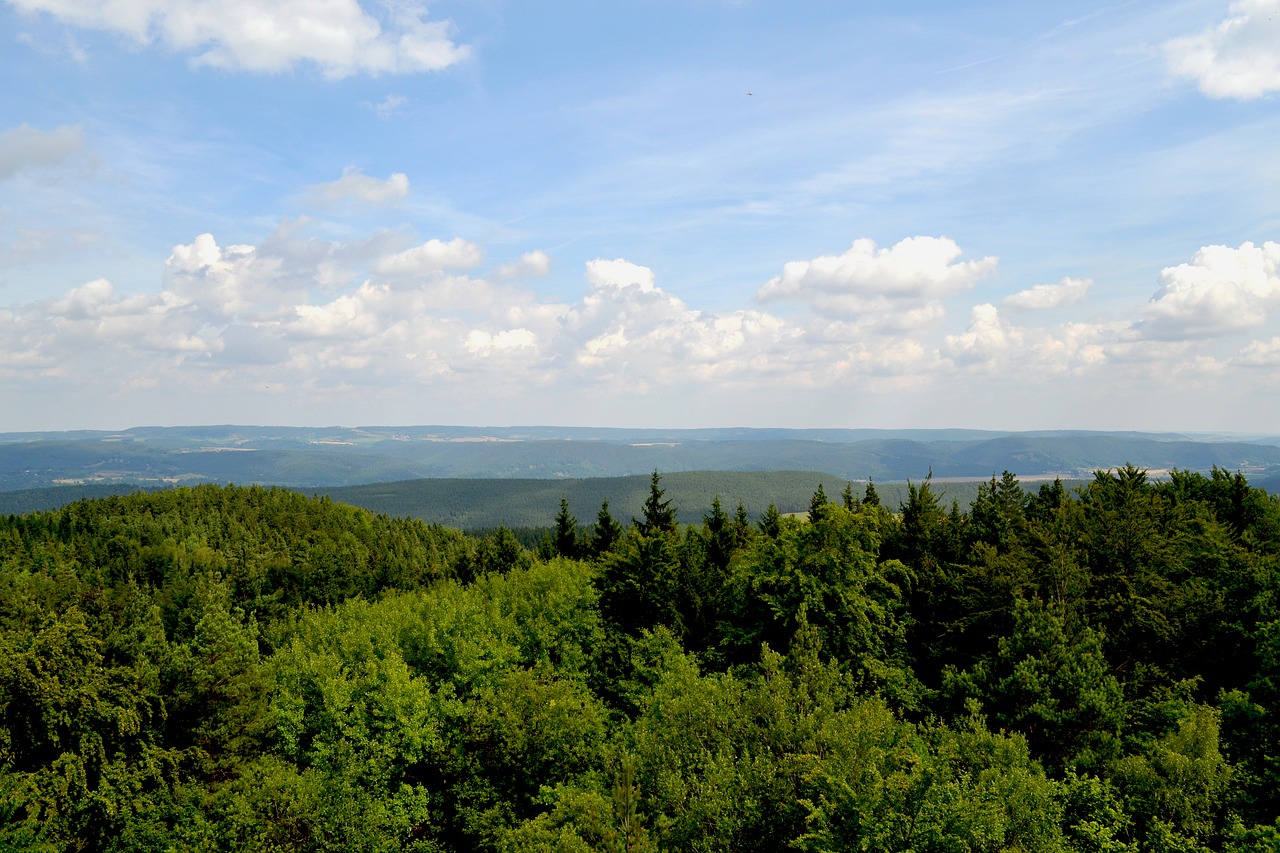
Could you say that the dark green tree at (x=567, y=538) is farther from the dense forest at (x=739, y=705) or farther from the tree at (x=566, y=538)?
the dense forest at (x=739, y=705)

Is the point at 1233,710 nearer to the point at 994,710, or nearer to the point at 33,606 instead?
the point at 994,710

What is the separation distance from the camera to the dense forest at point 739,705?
25.8 meters

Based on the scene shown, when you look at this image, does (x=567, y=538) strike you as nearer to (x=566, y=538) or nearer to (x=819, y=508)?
(x=566, y=538)

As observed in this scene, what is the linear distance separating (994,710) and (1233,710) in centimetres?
915

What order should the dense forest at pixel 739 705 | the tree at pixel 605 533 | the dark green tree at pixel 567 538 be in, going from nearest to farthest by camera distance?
the dense forest at pixel 739 705, the tree at pixel 605 533, the dark green tree at pixel 567 538

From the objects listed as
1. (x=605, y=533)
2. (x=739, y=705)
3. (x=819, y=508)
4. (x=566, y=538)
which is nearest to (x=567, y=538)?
(x=566, y=538)

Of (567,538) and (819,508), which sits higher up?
(819,508)

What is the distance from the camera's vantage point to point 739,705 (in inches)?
1256

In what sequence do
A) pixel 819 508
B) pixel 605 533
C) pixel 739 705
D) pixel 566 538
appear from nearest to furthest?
pixel 739 705 < pixel 819 508 < pixel 605 533 < pixel 566 538

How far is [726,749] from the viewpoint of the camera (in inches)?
1146

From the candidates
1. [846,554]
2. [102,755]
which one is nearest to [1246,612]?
[846,554]

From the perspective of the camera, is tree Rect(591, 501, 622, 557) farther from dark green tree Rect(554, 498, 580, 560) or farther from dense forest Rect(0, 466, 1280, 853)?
dense forest Rect(0, 466, 1280, 853)

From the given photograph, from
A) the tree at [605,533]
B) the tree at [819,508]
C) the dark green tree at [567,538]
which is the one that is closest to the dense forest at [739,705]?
the tree at [819,508]

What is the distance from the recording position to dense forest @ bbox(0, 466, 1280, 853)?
25.8m
